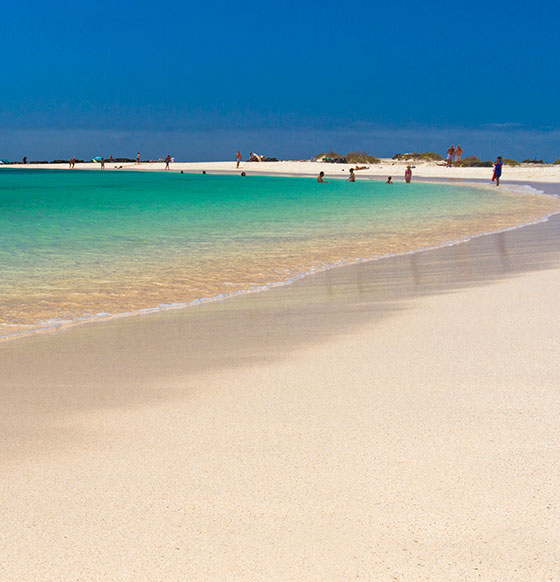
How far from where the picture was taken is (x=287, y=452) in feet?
12.2

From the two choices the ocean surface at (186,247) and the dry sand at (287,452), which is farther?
the ocean surface at (186,247)

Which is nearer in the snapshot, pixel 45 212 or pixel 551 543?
pixel 551 543

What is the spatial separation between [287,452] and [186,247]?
39.5 feet

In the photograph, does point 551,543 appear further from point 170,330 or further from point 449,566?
point 170,330

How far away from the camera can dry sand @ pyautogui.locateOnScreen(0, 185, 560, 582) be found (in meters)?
2.78

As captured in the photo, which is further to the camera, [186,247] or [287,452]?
[186,247]

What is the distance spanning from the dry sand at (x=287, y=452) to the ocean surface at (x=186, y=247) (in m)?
2.22

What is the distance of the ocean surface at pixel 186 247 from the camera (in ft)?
29.5

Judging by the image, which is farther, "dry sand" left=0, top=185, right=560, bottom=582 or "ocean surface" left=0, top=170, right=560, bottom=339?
"ocean surface" left=0, top=170, right=560, bottom=339

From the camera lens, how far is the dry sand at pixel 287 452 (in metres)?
2.78

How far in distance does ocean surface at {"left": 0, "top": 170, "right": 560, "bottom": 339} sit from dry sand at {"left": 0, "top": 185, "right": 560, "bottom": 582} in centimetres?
222

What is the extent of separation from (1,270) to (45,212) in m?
18.0

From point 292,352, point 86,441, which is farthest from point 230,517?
point 292,352

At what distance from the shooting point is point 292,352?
19.1ft
